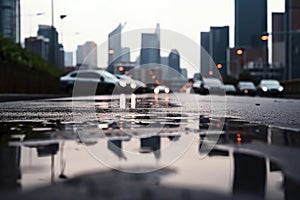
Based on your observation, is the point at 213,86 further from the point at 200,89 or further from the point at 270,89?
the point at 270,89

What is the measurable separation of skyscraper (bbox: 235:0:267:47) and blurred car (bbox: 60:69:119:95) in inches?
557

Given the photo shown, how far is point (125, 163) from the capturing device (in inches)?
173

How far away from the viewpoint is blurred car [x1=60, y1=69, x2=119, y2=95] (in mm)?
31938

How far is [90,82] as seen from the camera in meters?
33.3

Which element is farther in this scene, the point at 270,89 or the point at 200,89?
the point at 200,89

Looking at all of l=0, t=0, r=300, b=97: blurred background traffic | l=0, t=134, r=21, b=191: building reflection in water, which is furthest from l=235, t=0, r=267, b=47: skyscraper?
l=0, t=134, r=21, b=191: building reflection in water

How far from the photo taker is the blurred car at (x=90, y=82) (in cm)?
3194

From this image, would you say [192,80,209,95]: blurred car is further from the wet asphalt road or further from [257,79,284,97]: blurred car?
the wet asphalt road

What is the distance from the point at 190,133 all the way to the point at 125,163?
2.52 meters

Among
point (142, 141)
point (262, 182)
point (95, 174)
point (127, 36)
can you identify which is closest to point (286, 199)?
point (262, 182)

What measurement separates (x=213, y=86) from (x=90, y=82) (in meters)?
15.6

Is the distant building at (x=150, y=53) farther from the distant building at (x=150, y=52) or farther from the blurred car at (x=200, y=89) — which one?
the blurred car at (x=200, y=89)

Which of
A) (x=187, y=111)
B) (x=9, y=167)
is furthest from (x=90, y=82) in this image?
(x=9, y=167)

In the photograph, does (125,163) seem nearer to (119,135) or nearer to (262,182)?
(262,182)
